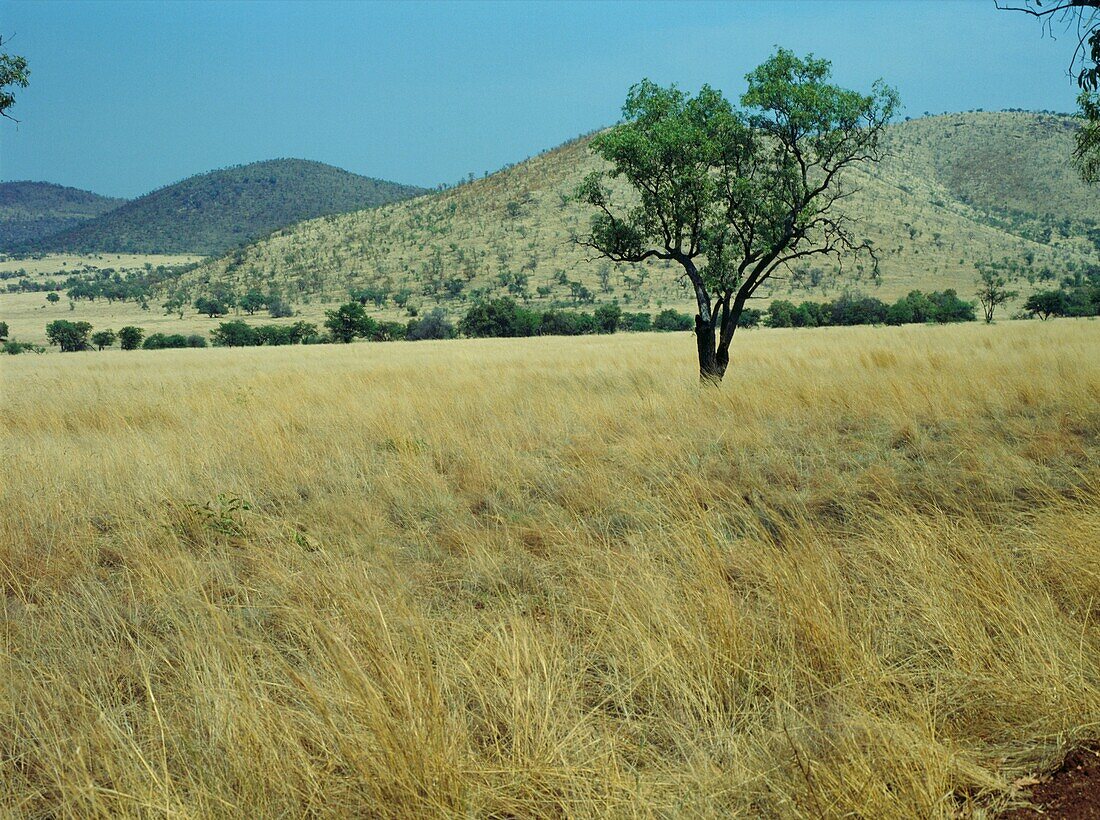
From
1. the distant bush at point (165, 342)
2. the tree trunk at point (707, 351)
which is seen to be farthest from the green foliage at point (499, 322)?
the tree trunk at point (707, 351)

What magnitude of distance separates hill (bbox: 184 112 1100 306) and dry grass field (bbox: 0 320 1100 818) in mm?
65949

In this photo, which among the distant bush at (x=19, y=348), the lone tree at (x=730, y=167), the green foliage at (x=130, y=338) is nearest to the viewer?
the lone tree at (x=730, y=167)

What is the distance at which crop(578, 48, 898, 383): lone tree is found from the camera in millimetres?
15312

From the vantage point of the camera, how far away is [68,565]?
4.90m

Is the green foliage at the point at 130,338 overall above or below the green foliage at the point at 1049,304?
below

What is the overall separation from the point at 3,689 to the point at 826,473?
6.32m

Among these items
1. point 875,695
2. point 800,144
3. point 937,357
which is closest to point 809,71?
point 800,144

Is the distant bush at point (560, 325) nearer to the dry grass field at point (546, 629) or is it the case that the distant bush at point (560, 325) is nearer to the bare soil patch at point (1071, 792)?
the dry grass field at point (546, 629)

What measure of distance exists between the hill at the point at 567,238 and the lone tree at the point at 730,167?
5372cm

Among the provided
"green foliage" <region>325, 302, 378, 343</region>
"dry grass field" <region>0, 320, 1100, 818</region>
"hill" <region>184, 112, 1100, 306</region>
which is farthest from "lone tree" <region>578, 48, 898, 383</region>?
"hill" <region>184, 112, 1100, 306</region>

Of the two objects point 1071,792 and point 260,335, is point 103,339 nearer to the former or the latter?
point 260,335

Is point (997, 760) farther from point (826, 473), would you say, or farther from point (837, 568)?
point (826, 473)

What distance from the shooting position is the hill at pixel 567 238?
78.9m

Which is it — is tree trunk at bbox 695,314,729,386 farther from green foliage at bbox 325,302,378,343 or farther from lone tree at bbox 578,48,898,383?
green foliage at bbox 325,302,378,343
